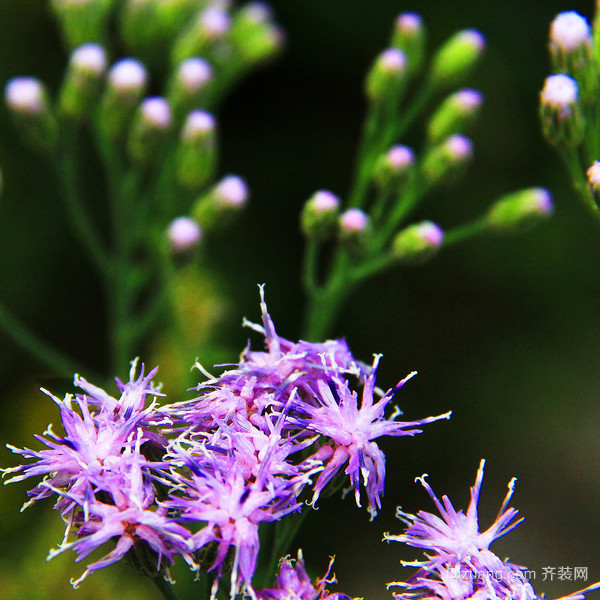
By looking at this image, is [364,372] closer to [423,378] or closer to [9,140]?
[423,378]

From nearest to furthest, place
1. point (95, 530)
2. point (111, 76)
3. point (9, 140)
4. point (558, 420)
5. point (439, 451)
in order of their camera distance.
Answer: point (95, 530)
point (111, 76)
point (439, 451)
point (558, 420)
point (9, 140)

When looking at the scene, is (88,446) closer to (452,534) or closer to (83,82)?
(452,534)

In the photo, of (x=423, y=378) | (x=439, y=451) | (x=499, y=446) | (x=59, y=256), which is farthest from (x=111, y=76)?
(x=499, y=446)

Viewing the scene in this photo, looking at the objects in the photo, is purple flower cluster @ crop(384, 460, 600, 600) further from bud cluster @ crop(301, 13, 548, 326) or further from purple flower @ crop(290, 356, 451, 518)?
bud cluster @ crop(301, 13, 548, 326)

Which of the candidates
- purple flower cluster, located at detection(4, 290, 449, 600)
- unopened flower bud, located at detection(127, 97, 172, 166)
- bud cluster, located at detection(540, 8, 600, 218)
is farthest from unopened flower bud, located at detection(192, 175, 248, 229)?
purple flower cluster, located at detection(4, 290, 449, 600)

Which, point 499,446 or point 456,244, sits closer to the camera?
point 499,446

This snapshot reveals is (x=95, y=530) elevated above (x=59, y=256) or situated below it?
below
